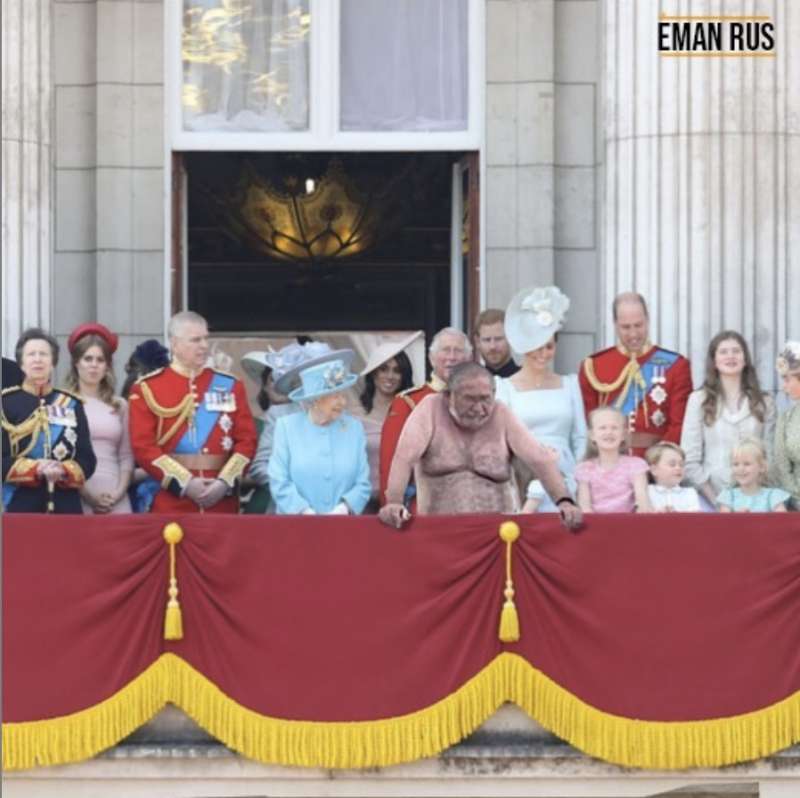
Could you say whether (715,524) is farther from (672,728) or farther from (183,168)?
(183,168)

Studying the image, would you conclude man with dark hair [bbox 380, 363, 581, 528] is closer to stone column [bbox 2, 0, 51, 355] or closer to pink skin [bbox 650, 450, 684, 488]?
pink skin [bbox 650, 450, 684, 488]

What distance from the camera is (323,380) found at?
54.0ft

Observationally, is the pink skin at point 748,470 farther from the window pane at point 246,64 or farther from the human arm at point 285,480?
the window pane at point 246,64

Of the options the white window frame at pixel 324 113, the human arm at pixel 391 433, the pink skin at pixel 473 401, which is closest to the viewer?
the pink skin at pixel 473 401

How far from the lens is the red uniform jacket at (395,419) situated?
54.2 feet

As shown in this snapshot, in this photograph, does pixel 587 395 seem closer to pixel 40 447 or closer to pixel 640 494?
pixel 640 494

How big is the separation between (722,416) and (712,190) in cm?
229

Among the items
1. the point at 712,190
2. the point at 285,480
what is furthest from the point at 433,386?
the point at 712,190

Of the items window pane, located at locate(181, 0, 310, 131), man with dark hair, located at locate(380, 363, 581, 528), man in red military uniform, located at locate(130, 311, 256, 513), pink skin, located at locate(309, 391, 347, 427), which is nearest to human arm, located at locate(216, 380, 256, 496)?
man in red military uniform, located at locate(130, 311, 256, 513)

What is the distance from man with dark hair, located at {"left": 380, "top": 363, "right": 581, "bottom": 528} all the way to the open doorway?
14.2 ft

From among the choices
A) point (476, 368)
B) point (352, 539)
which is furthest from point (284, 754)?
point (476, 368)

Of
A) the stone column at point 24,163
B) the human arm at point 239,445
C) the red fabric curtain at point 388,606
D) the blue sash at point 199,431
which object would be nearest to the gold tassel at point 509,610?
the red fabric curtain at point 388,606

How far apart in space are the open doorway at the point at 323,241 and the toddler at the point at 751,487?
403cm

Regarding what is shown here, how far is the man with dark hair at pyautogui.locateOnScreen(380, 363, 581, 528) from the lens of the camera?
15461 mm
